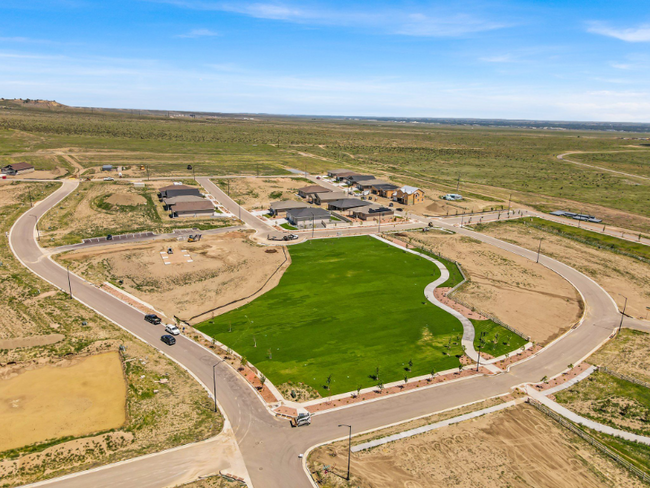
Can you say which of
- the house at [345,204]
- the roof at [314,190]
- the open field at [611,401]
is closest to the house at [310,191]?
the roof at [314,190]

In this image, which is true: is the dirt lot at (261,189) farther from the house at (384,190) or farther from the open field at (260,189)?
the house at (384,190)

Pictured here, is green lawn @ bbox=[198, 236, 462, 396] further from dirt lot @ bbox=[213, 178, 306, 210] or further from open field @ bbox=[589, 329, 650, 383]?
dirt lot @ bbox=[213, 178, 306, 210]

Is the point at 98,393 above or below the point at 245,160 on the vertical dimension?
below

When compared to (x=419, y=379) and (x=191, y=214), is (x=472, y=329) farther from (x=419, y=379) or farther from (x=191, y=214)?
(x=191, y=214)

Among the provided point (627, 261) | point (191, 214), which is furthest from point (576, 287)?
point (191, 214)

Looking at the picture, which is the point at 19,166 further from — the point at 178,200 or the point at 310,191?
the point at 310,191

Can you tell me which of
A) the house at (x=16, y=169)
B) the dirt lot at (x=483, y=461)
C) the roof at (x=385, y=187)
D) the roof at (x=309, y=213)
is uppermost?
the house at (x=16, y=169)
